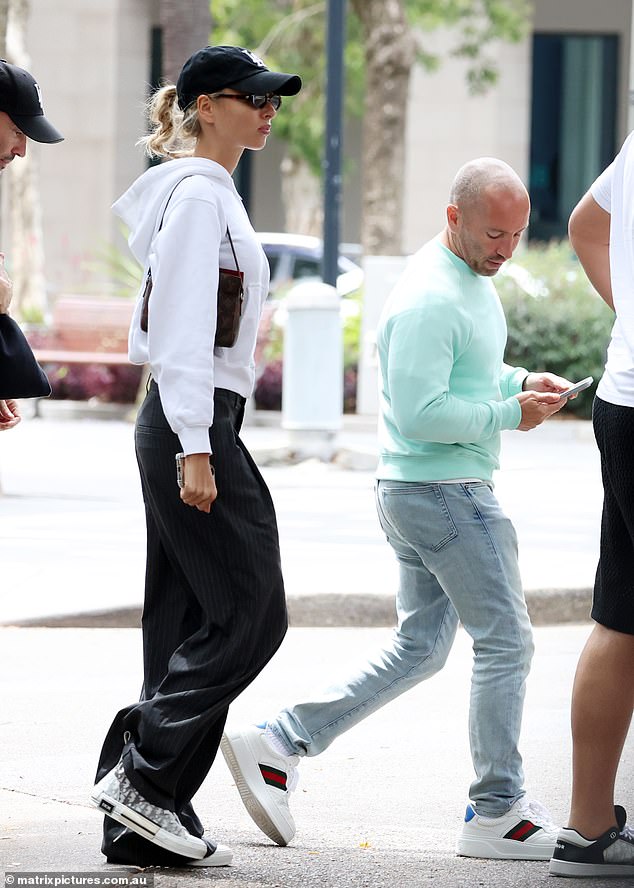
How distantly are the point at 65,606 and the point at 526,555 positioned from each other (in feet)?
8.63

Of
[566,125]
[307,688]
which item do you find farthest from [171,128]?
[566,125]

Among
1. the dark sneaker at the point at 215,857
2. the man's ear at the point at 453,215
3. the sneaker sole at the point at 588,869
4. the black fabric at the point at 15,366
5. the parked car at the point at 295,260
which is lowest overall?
the parked car at the point at 295,260

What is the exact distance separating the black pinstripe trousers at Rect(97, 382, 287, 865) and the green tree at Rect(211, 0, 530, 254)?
19290mm

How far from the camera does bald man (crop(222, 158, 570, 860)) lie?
405 centimetres

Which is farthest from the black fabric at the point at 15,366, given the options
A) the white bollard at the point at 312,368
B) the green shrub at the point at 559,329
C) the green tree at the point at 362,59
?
the green tree at the point at 362,59

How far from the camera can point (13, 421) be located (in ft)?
13.5

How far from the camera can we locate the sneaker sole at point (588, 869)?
3912mm

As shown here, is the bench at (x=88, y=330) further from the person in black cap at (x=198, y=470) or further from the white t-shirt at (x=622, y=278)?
the white t-shirt at (x=622, y=278)

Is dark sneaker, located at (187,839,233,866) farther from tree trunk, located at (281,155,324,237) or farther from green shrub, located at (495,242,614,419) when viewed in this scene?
tree trunk, located at (281,155,324,237)

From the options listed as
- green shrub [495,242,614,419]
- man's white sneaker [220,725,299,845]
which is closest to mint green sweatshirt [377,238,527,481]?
man's white sneaker [220,725,299,845]

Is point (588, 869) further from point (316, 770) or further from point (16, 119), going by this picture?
point (16, 119)

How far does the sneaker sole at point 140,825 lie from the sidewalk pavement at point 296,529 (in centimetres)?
351

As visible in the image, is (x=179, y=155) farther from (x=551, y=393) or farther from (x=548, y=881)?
(x=548, y=881)

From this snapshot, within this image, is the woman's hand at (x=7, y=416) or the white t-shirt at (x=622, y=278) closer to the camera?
the white t-shirt at (x=622, y=278)
